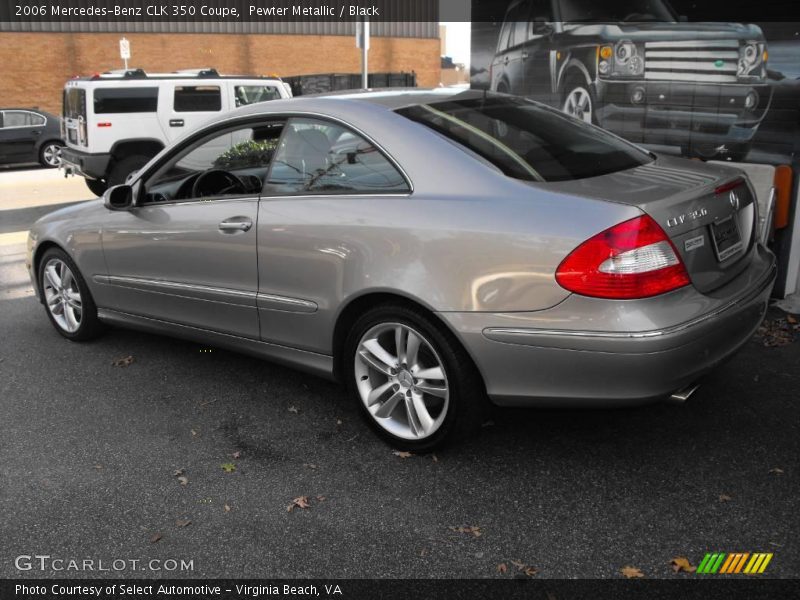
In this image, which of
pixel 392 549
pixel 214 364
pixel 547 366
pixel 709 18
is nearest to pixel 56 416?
pixel 214 364

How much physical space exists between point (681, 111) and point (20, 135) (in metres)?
15.6

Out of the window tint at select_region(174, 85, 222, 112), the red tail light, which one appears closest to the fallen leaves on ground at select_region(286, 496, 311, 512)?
the red tail light

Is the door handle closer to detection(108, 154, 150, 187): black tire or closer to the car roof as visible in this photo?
the car roof

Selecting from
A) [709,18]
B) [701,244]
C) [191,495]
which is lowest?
[191,495]

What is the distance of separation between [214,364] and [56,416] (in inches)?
40.5

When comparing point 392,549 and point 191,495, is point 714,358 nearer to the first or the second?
point 392,549

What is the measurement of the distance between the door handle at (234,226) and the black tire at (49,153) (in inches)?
619

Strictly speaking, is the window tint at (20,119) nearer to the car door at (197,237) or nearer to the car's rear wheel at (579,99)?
the car's rear wheel at (579,99)

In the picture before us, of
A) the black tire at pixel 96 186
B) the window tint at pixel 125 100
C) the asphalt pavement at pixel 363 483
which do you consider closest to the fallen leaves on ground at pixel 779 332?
the asphalt pavement at pixel 363 483

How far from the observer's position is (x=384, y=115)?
3.75m

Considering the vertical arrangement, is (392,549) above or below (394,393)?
below

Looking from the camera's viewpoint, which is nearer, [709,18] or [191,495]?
[191,495]

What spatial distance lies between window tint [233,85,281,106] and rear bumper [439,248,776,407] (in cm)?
1110

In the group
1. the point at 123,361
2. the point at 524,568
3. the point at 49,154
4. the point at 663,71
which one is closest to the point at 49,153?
the point at 49,154
